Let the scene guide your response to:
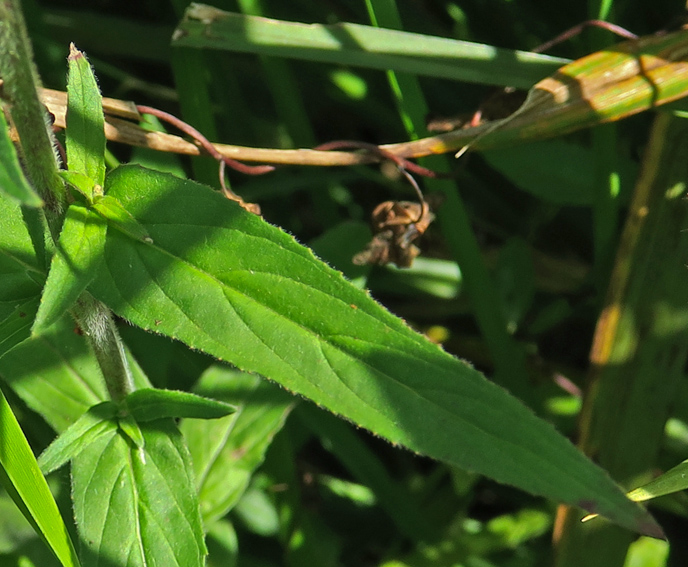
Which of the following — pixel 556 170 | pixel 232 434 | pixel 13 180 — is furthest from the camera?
pixel 556 170

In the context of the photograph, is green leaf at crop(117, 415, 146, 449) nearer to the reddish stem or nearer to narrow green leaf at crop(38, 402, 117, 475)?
narrow green leaf at crop(38, 402, 117, 475)

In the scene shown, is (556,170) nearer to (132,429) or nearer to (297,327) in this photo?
(297,327)

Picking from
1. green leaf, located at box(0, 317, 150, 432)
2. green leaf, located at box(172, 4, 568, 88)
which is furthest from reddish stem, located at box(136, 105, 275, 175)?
green leaf, located at box(0, 317, 150, 432)

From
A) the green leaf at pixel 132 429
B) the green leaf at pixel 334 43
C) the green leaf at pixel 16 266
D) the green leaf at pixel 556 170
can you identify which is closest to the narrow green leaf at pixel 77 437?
the green leaf at pixel 132 429

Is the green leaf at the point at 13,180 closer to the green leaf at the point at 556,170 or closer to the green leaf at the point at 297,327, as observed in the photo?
the green leaf at the point at 297,327

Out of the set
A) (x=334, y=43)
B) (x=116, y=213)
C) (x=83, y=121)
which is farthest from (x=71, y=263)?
(x=334, y=43)

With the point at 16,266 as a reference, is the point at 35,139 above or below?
above

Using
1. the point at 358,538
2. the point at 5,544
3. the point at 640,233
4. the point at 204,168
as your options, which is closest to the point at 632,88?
the point at 640,233
